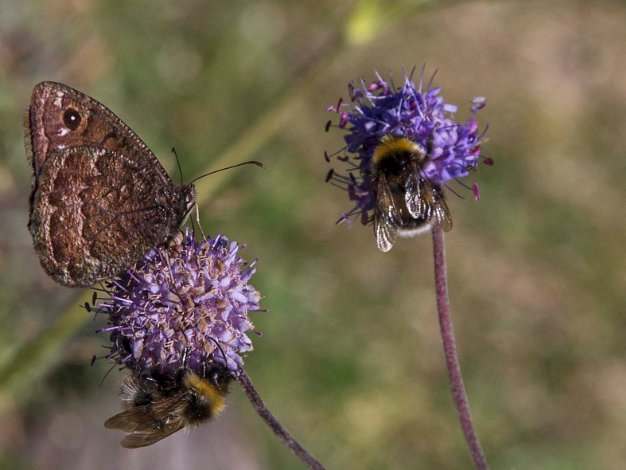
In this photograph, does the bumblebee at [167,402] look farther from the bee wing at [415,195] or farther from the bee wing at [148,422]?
the bee wing at [415,195]

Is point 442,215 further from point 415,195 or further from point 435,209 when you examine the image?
point 415,195

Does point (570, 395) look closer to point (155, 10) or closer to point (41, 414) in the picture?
point (41, 414)

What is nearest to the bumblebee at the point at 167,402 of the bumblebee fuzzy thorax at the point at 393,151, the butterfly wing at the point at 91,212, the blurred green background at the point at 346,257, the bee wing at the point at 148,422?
the bee wing at the point at 148,422

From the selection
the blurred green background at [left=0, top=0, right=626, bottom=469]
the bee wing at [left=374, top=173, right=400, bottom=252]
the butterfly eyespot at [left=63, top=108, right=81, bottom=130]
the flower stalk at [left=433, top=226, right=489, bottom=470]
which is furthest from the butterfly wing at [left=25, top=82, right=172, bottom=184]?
the blurred green background at [left=0, top=0, right=626, bottom=469]

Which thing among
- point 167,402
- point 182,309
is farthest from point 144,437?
point 182,309

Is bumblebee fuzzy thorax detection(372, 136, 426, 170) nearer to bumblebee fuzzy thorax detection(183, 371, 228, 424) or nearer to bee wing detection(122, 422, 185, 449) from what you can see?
bumblebee fuzzy thorax detection(183, 371, 228, 424)

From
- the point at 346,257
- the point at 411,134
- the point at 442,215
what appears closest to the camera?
the point at 442,215

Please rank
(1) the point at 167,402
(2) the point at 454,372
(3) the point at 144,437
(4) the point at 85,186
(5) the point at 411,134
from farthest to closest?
(4) the point at 85,186 < (5) the point at 411,134 < (2) the point at 454,372 < (1) the point at 167,402 < (3) the point at 144,437
